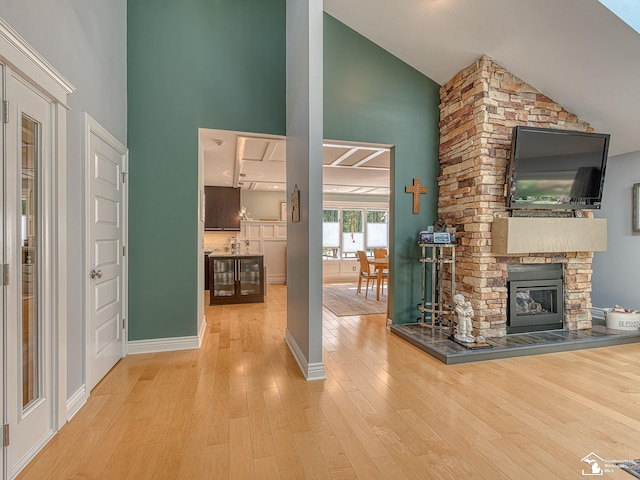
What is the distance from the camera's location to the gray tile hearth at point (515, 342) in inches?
124

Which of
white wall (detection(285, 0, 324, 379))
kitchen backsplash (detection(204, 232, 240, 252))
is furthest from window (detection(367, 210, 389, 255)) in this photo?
white wall (detection(285, 0, 324, 379))

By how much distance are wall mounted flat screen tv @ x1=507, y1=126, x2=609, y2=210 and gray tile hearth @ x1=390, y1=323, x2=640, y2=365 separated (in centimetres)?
143

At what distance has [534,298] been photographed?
3852 millimetres

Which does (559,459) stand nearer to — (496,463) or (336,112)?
(496,463)

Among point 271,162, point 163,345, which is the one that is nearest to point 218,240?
point 271,162

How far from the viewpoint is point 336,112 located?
3.90 metres

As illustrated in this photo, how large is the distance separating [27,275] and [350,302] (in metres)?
4.73

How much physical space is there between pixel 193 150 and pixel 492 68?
3329 millimetres

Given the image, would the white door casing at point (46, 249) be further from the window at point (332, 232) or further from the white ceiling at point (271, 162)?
the window at point (332, 232)

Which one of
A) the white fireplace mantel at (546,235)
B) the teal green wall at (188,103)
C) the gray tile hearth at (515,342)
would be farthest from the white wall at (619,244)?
the teal green wall at (188,103)

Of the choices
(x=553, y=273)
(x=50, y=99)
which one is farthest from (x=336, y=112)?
(x=553, y=273)

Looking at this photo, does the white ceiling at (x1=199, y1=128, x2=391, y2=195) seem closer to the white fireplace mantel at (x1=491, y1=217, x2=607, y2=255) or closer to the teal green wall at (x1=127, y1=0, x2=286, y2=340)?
the teal green wall at (x1=127, y1=0, x2=286, y2=340)

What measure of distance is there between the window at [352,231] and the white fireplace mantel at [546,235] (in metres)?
5.79

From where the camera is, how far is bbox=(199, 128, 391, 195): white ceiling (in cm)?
416
